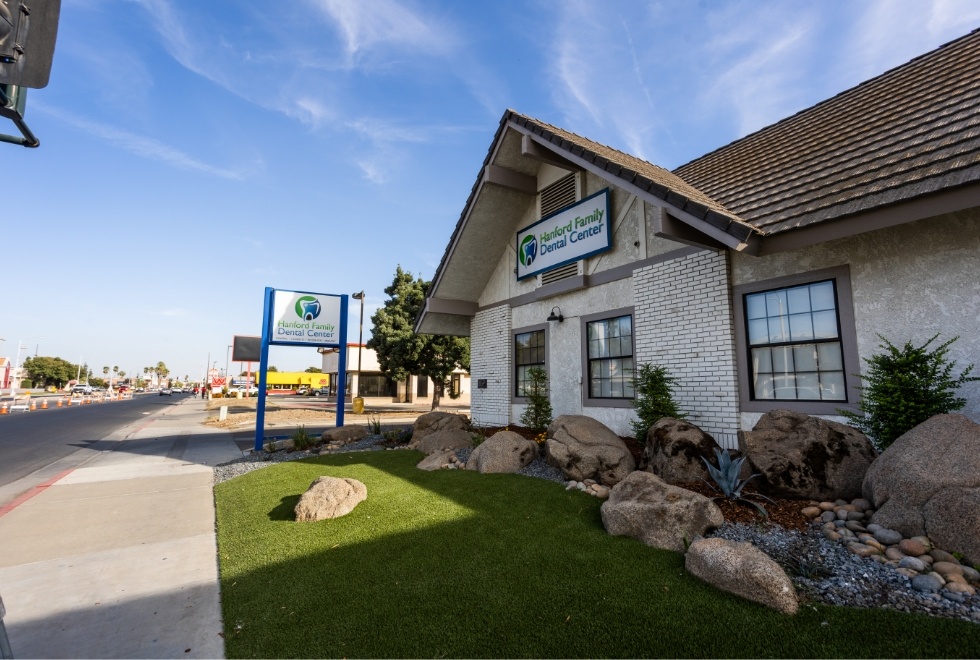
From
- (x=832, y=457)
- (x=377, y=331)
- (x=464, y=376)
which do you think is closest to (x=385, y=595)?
(x=832, y=457)

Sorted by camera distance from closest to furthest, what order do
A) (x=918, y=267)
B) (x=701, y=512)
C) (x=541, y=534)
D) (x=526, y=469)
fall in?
1. (x=701, y=512)
2. (x=541, y=534)
3. (x=918, y=267)
4. (x=526, y=469)

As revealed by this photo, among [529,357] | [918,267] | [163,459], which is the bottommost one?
[163,459]

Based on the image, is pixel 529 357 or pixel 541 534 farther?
pixel 529 357

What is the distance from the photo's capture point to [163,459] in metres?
12.0

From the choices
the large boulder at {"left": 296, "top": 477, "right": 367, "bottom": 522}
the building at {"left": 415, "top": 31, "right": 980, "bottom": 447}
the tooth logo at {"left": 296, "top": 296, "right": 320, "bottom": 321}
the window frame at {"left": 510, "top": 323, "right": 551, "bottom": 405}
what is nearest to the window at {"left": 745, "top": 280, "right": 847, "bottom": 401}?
the building at {"left": 415, "top": 31, "right": 980, "bottom": 447}

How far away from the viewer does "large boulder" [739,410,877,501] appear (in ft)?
16.5

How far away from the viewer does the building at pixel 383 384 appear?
42656 millimetres

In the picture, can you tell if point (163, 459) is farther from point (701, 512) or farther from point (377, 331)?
point (377, 331)

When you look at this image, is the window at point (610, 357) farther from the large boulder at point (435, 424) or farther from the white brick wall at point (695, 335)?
the large boulder at point (435, 424)

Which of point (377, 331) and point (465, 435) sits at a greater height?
point (377, 331)

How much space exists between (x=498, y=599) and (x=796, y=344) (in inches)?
226

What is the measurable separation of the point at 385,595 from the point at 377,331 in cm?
2490

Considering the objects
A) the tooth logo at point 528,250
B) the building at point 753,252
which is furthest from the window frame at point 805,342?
the tooth logo at point 528,250

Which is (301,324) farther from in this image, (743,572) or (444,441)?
(743,572)
